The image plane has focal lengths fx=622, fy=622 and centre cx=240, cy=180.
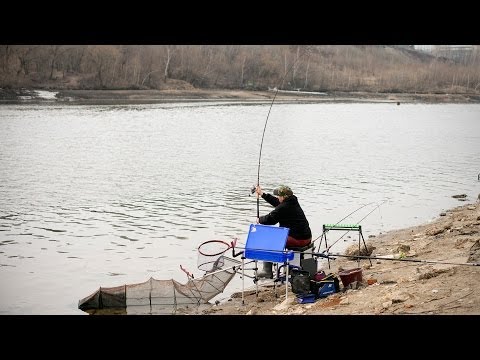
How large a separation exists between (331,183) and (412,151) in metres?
9.68

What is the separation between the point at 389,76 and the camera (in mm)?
66250

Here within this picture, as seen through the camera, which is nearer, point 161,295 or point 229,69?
point 161,295

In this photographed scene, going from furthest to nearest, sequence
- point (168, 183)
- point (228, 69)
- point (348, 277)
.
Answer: point (228, 69) < point (168, 183) < point (348, 277)

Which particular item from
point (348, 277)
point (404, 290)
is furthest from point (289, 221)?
point (404, 290)

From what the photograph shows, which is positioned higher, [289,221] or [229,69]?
[229,69]

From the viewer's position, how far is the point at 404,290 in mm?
6023

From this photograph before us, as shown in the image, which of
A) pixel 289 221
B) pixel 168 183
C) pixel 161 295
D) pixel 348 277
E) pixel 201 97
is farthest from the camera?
pixel 201 97

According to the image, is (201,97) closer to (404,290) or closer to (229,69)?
(229,69)

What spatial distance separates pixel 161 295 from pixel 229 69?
52182 mm

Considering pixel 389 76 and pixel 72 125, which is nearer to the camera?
pixel 72 125

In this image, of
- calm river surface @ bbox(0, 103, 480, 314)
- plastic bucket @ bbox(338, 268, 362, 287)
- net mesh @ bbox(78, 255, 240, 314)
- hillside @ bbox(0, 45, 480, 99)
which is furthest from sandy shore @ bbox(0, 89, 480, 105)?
plastic bucket @ bbox(338, 268, 362, 287)

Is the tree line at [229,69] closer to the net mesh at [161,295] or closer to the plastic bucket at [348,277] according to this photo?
the net mesh at [161,295]
